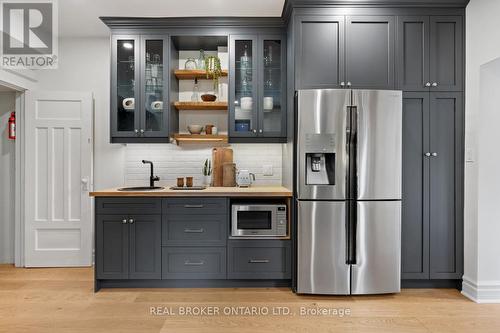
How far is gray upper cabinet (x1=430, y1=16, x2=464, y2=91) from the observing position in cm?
292

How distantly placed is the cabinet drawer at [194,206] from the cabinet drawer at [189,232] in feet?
0.15

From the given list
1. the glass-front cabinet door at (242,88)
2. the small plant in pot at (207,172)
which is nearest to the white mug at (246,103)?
the glass-front cabinet door at (242,88)

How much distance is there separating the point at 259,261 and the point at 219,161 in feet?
3.97

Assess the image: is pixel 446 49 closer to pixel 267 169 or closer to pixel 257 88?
pixel 257 88

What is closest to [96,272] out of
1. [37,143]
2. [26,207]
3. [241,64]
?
[26,207]

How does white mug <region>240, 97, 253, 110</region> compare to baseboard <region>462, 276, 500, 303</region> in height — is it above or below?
above

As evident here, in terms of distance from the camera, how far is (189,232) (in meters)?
2.98

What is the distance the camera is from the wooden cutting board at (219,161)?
359 cm

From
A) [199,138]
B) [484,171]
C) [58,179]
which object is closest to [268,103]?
[199,138]

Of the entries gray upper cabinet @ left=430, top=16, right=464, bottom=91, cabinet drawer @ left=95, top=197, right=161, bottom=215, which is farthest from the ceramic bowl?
Result: gray upper cabinet @ left=430, top=16, right=464, bottom=91

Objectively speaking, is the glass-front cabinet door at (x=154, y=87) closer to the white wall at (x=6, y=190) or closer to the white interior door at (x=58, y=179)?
the white interior door at (x=58, y=179)

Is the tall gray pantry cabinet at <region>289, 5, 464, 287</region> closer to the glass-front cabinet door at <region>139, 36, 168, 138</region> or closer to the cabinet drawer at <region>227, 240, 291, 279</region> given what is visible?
the cabinet drawer at <region>227, 240, 291, 279</region>

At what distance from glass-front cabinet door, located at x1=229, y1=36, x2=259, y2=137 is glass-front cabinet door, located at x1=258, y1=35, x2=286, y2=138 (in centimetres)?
8

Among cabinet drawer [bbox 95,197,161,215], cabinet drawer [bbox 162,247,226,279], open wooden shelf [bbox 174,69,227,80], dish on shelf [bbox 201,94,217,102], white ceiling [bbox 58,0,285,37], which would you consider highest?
white ceiling [bbox 58,0,285,37]
